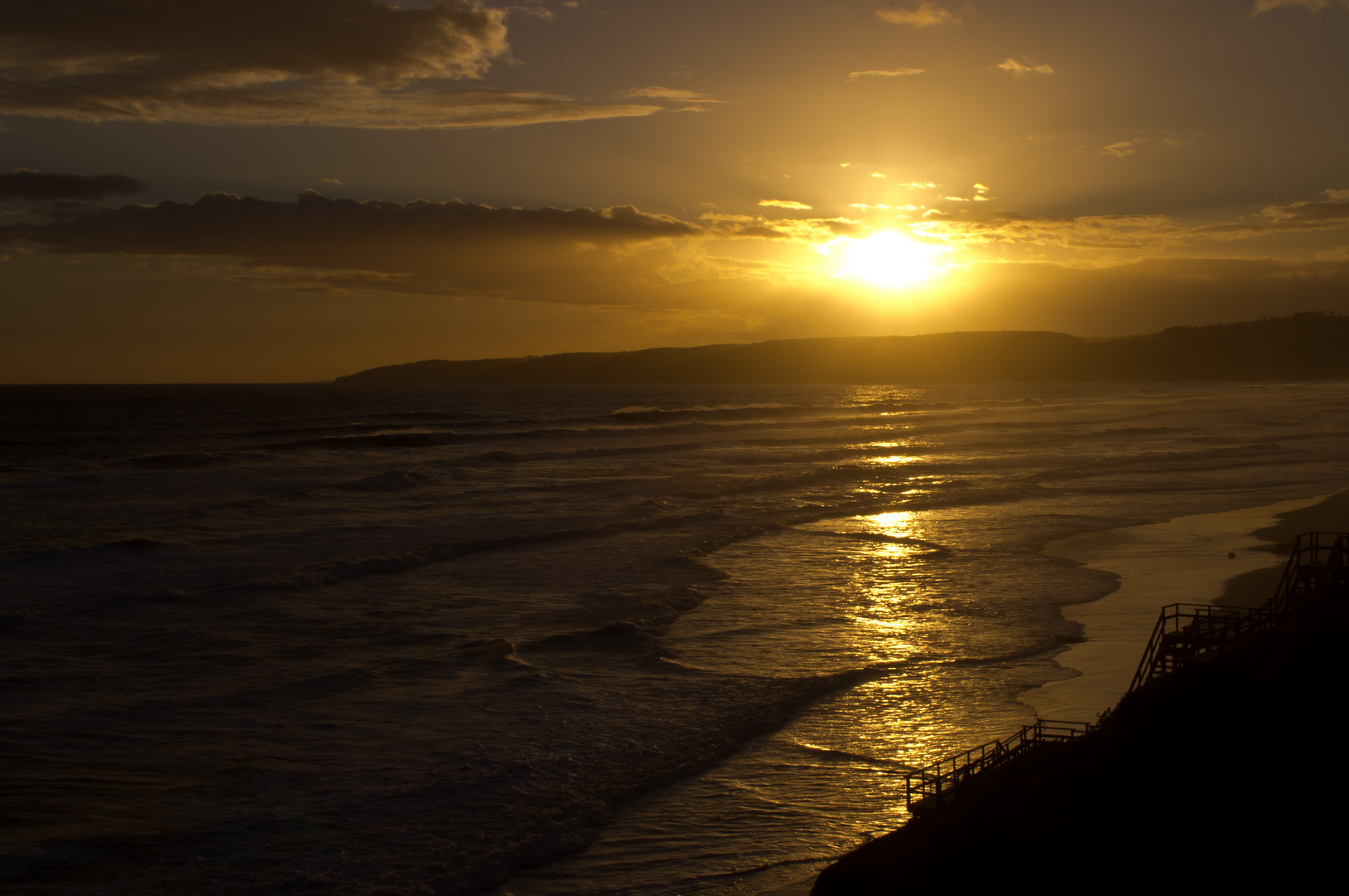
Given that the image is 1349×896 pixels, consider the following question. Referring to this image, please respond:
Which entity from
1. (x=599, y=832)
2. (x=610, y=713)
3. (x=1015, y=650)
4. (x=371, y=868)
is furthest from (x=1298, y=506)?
(x=371, y=868)

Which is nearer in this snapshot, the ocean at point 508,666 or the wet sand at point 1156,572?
the ocean at point 508,666

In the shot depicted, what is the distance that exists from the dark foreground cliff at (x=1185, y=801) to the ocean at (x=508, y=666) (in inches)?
87.6

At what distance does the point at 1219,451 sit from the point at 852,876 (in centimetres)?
5384

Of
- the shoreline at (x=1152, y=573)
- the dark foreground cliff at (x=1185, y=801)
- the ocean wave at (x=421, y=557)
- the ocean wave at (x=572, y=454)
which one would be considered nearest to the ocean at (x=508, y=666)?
the ocean wave at (x=421, y=557)

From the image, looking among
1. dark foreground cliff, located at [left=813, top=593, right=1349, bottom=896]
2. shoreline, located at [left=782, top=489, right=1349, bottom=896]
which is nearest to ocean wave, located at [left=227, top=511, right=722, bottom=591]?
shoreline, located at [left=782, top=489, right=1349, bottom=896]

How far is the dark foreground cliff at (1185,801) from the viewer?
7.17 m

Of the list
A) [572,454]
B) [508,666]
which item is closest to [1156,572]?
[508,666]

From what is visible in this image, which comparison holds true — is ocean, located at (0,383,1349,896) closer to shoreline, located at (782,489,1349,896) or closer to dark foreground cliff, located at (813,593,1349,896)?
shoreline, located at (782,489,1349,896)

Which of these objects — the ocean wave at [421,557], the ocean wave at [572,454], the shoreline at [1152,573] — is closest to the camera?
the shoreline at [1152,573]

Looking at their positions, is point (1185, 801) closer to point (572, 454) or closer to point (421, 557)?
point (421, 557)

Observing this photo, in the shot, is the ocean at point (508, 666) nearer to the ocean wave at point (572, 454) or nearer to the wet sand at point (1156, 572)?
the wet sand at point (1156, 572)

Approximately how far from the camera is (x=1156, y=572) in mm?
22766

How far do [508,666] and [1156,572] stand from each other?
16.2m

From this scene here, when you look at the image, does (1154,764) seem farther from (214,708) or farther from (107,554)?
(107,554)
